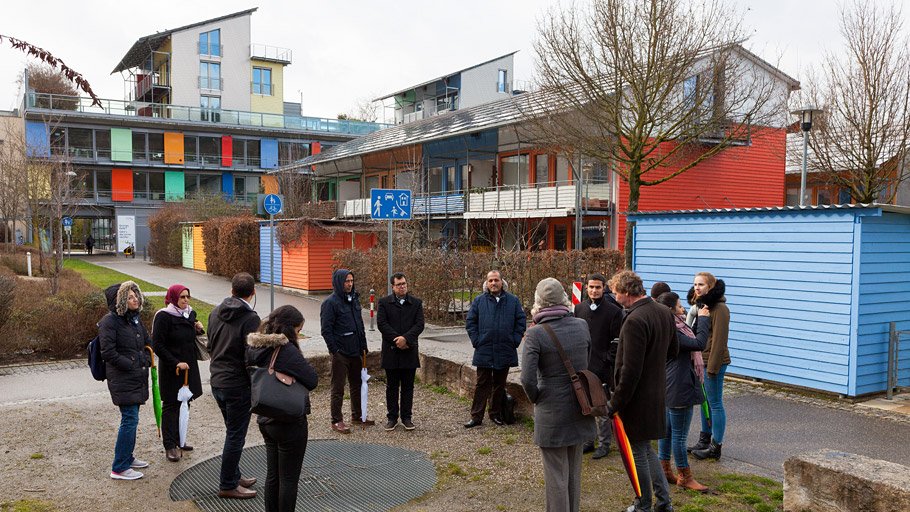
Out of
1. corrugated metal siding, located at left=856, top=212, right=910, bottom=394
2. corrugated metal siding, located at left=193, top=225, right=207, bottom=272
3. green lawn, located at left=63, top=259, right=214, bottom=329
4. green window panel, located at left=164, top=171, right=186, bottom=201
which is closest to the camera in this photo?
corrugated metal siding, located at left=856, top=212, right=910, bottom=394

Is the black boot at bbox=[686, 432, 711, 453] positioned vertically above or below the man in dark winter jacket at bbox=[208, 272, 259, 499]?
below

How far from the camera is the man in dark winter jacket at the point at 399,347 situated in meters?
7.54

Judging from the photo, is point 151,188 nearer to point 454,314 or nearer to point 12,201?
point 12,201

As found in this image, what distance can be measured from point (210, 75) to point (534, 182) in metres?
42.0

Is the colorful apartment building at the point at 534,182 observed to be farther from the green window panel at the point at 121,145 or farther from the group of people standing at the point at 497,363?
the green window panel at the point at 121,145

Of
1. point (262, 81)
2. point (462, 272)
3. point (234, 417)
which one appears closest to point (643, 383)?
point (234, 417)

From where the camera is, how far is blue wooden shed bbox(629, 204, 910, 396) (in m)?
8.89

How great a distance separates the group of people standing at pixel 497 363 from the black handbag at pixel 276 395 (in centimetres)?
4

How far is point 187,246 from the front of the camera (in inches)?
1337

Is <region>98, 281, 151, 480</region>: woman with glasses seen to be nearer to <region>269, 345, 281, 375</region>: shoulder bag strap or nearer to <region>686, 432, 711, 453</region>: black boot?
<region>269, 345, 281, 375</region>: shoulder bag strap

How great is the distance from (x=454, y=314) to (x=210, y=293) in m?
9.97

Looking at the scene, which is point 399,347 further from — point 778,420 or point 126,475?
point 778,420

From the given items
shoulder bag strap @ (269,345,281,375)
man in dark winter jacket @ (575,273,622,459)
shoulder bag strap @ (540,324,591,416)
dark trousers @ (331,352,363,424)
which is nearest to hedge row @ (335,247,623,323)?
dark trousers @ (331,352,363,424)

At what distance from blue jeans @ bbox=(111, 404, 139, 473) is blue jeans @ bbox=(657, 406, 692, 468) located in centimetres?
441
